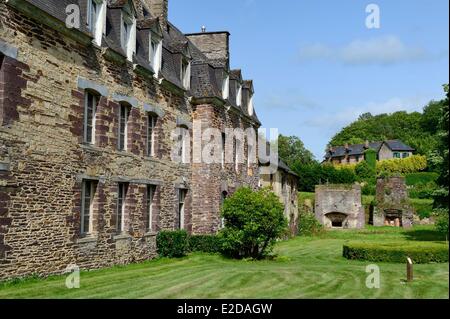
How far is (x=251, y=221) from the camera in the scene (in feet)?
63.8

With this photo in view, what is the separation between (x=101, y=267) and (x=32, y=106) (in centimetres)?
584

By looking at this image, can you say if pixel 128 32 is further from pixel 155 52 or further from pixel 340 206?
pixel 340 206

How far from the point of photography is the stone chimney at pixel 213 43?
28844 mm

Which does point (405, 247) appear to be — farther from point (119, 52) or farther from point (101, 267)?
point (119, 52)

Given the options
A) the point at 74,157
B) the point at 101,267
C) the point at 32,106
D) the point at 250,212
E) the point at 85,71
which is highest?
the point at 85,71

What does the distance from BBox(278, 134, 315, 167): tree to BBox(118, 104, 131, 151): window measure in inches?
2840

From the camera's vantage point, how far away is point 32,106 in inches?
514

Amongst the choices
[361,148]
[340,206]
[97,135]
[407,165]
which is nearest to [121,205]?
[97,135]

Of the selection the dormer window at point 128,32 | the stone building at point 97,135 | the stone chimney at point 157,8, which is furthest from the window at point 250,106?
the dormer window at point 128,32

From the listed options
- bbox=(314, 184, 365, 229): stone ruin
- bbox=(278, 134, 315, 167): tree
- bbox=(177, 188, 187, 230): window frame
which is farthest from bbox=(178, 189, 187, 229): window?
bbox=(278, 134, 315, 167): tree

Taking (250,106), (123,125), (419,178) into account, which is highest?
(250,106)

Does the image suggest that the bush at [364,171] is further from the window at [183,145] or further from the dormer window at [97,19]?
the dormer window at [97,19]

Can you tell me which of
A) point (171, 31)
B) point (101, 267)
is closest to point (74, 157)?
point (101, 267)

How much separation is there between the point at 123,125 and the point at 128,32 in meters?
3.46
